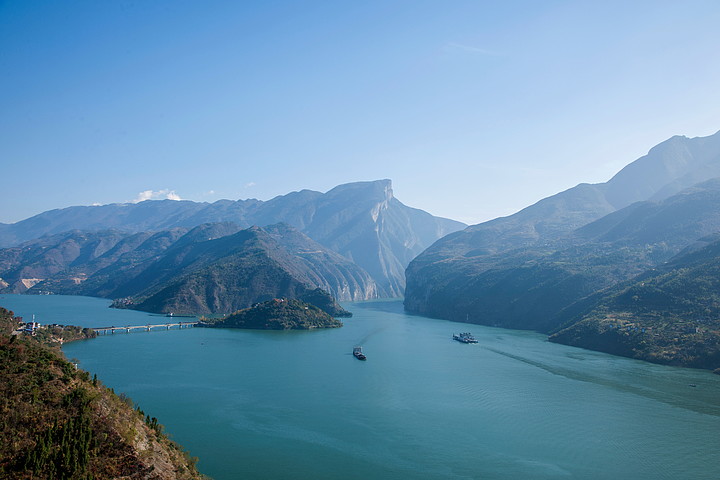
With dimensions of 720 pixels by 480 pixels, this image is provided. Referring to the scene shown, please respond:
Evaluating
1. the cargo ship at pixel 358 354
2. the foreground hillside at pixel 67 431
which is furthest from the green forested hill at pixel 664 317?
the foreground hillside at pixel 67 431

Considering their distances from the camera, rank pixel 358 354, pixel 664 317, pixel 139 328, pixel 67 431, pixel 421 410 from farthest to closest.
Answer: pixel 139 328 → pixel 664 317 → pixel 358 354 → pixel 421 410 → pixel 67 431

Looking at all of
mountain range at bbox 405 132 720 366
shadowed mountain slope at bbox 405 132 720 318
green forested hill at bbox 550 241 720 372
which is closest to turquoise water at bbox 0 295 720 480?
green forested hill at bbox 550 241 720 372

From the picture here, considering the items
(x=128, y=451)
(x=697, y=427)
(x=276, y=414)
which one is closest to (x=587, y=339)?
(x=697, y=427)

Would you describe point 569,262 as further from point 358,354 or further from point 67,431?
point 67,431

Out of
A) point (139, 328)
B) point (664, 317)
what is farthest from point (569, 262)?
point (139, 328)

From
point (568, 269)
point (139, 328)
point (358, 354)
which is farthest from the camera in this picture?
point (568, 269)

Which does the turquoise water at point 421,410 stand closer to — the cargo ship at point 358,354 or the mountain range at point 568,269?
the cargo ship at point 358,354

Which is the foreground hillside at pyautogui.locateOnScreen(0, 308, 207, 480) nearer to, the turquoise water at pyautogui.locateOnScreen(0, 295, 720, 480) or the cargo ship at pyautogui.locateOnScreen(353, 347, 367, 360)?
the turquoise water at pyautogui.locateOnScreen(0, 295, 720, 480)
